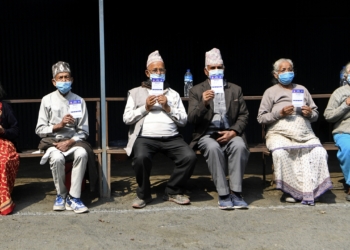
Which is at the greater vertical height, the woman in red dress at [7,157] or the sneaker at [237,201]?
the woman in red dress at [7,157]

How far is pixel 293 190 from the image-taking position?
5375 mm

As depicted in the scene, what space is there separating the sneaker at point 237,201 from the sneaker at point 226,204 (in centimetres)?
6

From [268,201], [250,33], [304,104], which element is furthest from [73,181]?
[250,33]

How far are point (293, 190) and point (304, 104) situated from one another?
3.20 ft

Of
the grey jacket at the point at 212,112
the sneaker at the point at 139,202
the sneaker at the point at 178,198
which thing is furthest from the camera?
the grey jacket at the point at 212,112

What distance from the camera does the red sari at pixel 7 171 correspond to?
5023mm

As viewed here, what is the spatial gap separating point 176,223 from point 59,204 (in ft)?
4.11

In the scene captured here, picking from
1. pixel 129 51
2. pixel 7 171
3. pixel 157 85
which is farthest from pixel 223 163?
pixel 129 51

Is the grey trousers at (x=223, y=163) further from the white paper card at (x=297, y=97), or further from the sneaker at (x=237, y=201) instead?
Answer: the white paper card at (x=297, y=97)

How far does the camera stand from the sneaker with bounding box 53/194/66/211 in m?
5.13

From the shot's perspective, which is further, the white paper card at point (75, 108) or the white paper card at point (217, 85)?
the white paper card at point (217, 85)

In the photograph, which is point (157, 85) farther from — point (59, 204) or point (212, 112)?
point (59, 204)

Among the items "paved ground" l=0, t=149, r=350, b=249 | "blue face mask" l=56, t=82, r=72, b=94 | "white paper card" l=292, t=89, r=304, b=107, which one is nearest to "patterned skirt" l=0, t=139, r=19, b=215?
"paved ground" l=0, t=149, r=350, b=249

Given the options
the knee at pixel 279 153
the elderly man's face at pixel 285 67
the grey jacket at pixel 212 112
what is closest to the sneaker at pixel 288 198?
the knee at pixel 279 153
